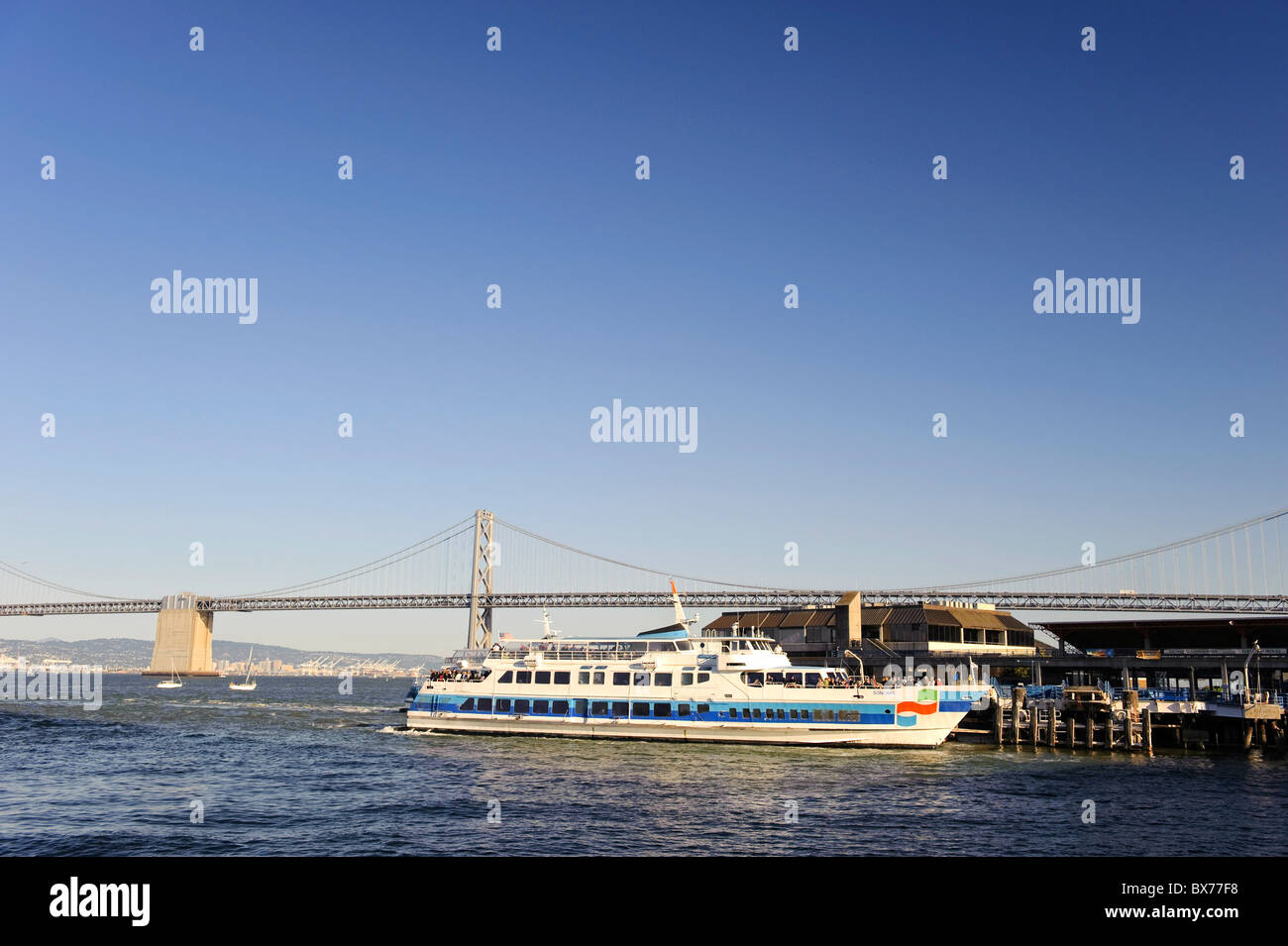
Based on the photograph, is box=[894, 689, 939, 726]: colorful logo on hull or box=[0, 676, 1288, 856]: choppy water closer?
box=[0, 676, 1288, 856]: choppy water

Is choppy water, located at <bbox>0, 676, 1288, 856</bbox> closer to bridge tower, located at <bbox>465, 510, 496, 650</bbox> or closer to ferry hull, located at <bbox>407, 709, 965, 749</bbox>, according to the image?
ferry hull, located at <bbox>407, 709, 965, 749</bbox>

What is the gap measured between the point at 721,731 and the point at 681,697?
11.3ft

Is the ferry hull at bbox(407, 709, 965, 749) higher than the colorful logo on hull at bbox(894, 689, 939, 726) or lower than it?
lower

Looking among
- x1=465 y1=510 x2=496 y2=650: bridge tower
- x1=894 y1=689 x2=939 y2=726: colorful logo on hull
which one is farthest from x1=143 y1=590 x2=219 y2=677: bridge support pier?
x1=894 y1=689 x2=939 y2=726: colorful logo on hull

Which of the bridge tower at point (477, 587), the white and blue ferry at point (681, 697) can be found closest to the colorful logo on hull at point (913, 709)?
the white and blue ferry at point (681, 697)

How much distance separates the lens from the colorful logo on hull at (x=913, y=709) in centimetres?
5903

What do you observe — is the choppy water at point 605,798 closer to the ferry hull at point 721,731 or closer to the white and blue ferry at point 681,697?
the ferry hull at point 721,731

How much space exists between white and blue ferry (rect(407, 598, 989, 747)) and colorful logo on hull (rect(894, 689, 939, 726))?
2.4 inches

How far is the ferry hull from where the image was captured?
59094 mm

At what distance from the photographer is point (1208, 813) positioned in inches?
1497

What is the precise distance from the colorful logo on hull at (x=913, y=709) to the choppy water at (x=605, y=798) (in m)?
2.20

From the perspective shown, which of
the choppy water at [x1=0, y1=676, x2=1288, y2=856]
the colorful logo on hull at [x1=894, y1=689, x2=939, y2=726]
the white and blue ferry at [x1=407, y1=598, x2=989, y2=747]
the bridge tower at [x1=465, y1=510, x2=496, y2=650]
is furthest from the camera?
the bridge tower at [x1=465, y1=510, x2=496, y2=650]

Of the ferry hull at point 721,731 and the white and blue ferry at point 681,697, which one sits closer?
the ferry hull at point 721,731
